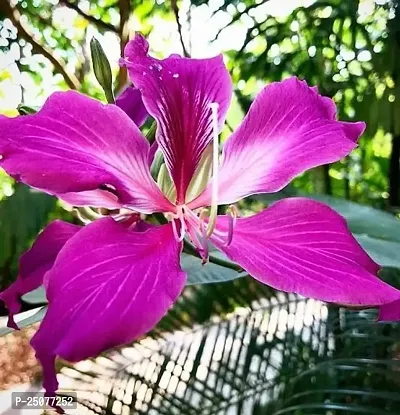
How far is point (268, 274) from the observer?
0.21 m

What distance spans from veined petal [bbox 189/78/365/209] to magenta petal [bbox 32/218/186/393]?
0.05 meters

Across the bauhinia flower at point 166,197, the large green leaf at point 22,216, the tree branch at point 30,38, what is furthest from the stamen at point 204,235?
the tree branch at point 30,38

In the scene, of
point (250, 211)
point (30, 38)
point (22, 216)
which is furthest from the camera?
point (30, 38)

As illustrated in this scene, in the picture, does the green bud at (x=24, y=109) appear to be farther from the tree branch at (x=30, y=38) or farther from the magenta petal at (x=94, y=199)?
the tree branch at (x=30, y=38)

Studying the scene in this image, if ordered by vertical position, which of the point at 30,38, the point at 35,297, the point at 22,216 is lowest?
the point at 22,216

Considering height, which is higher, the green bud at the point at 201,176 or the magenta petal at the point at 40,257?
the green bud at the point at 201,176

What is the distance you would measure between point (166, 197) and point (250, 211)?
1.85ft

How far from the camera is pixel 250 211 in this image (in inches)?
31.4

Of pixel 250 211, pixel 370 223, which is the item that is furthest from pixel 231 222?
pixel 250 211

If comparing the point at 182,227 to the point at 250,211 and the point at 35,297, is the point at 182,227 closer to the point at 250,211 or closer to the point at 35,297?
the point at 35,297

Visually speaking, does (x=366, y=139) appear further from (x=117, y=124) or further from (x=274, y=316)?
(x=117, y=124)

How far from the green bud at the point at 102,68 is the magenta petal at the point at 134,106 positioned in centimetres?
2

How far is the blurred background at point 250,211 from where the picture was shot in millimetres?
519

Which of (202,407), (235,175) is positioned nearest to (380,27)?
(202,407)
